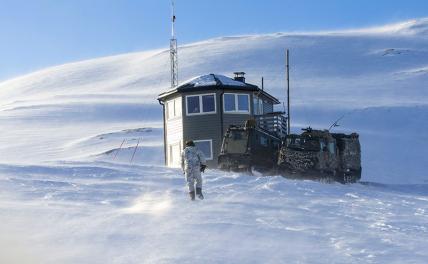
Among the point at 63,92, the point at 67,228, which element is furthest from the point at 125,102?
the point at 67,228

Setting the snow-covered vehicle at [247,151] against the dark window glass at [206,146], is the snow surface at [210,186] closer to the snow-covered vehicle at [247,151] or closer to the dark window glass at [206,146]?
the snow-covered vehicle at [247,151]

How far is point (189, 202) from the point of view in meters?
14.5

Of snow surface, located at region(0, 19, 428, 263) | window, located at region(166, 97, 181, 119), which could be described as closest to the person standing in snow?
snow surface, located at region(0, 19, 428, 263)

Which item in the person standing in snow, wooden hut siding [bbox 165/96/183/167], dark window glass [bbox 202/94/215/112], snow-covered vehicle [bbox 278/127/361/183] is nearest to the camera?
the person standing in snow

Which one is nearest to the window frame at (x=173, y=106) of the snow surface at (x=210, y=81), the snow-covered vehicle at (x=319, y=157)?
the snow surface at (x=210, y=81)

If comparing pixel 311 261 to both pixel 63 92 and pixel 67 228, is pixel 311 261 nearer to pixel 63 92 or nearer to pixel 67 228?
pixel 67 228

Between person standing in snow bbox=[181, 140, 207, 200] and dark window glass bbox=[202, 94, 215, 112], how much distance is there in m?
15.4

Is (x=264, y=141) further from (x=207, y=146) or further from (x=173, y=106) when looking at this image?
(x=173, y=106)

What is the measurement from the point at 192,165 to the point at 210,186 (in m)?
2.74

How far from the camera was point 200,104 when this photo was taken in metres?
31.2

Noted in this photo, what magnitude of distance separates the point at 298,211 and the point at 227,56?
10519 cm

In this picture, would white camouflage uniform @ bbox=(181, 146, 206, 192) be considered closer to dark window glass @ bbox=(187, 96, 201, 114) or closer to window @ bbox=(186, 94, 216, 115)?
window @ bbox=(186, 94, 216, 115)

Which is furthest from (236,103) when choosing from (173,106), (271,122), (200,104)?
(173,106)

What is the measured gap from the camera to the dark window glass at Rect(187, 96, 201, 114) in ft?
103
